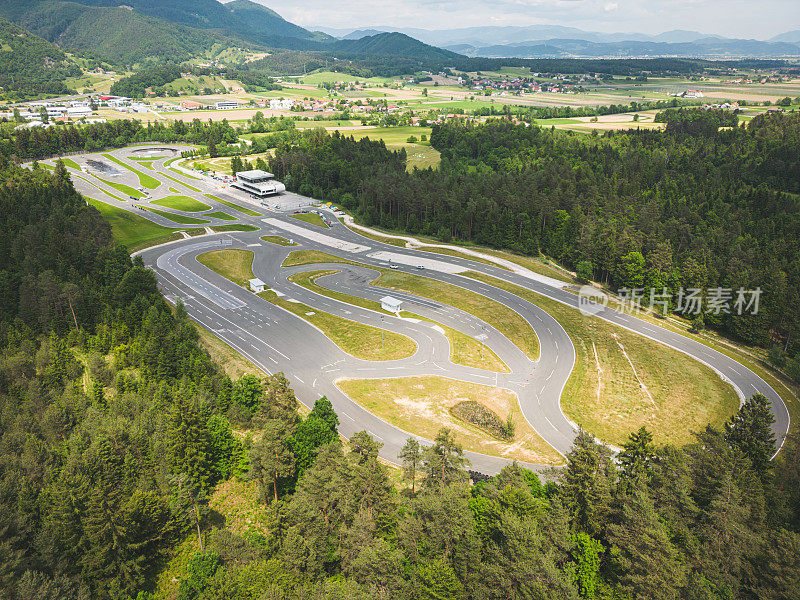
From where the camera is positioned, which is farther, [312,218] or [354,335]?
[312,218]

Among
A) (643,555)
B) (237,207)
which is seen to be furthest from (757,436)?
(237,207)

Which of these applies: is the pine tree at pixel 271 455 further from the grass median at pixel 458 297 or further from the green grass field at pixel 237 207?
the green grass field at pixel 237 207

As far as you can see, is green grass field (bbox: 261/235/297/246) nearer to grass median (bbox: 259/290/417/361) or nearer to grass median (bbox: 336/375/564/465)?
grass median (bbox: 259/290/417/361)

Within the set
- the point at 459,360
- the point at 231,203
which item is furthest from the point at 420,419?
the point at 231,203

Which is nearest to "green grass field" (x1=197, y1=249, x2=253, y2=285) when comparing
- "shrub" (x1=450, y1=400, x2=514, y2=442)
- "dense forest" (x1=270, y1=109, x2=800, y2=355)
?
"dense forest" (x1=270, y1=109, x2=800, y2=355)

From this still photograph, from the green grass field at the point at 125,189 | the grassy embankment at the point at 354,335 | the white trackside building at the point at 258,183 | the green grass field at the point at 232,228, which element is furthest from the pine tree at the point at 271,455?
the green grass field at the point at 125,189

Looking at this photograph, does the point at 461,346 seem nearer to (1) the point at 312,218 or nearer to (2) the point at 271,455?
(2) the point at 271,455
